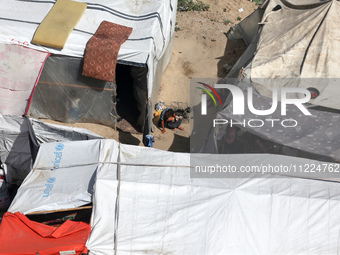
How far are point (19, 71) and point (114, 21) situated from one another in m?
2.46

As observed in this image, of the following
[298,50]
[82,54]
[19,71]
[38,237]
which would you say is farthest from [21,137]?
[298,50]

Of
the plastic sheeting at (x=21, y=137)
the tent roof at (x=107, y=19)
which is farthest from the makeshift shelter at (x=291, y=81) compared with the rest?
the plastic sheeting at (x=21, y=137)

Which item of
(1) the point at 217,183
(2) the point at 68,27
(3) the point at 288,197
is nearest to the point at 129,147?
(1) the point at 217,183

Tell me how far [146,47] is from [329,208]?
16.2 ft

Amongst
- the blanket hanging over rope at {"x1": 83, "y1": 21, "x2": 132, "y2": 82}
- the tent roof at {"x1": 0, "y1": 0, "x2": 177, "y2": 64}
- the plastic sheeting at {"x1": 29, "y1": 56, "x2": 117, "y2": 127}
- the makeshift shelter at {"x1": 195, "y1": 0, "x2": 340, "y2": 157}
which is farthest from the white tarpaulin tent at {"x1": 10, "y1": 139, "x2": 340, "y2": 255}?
the tent roof at {"x1": 0, "y1": 0, "x2": 177, "y2": 64}

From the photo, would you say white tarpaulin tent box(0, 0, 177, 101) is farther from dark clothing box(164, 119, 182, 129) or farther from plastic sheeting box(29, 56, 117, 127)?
dark clothing box(164, 119, 182, 129)

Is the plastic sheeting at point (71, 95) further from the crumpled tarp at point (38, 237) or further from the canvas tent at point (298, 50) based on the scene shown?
the crumpled tarp at point (38, 237)

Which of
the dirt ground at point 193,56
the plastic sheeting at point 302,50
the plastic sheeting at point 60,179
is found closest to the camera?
the plastic sheeting at point 60,179

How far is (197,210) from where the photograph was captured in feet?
17.1

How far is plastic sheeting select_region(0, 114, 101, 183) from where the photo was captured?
6.97 metres

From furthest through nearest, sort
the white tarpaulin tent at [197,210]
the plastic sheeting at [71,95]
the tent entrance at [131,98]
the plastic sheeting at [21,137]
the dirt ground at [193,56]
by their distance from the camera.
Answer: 1. the dirt ground at [193,56]
2. the tent entrance at [131,98]
3. the plastic sheeting at [71,95]
4. the plastic sheeting at [21,137]
5. the white tarpaulin tent at [197,210]

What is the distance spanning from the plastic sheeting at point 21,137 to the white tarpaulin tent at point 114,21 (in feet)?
5.95

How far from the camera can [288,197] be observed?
5254 mm

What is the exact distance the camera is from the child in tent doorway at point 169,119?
29.5 ft
